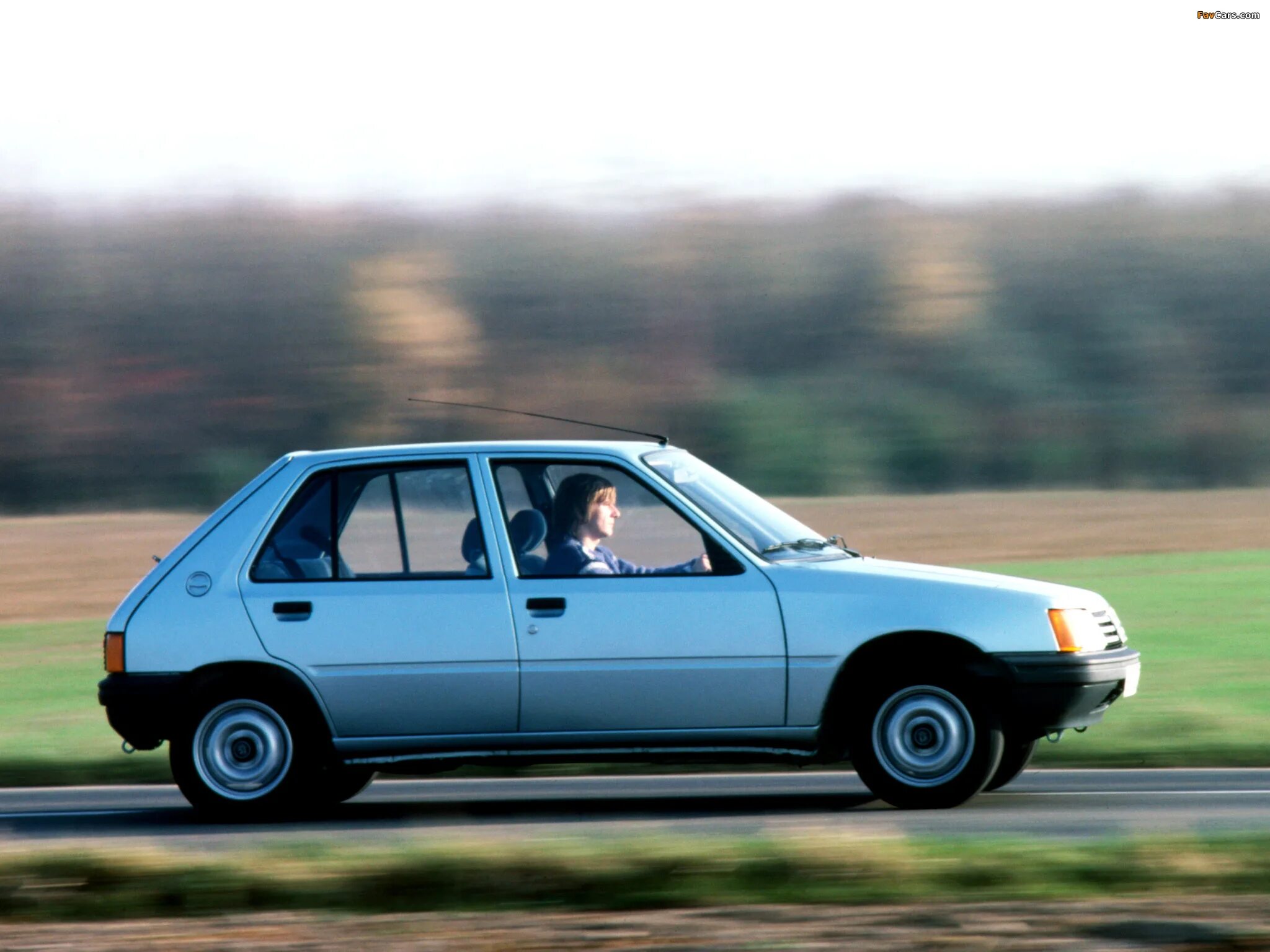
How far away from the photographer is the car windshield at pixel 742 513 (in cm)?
796

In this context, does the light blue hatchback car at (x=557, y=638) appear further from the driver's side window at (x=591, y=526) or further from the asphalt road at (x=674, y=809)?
the asphalt road at (x=674, y=809)

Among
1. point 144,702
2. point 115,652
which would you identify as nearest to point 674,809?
point 144,702

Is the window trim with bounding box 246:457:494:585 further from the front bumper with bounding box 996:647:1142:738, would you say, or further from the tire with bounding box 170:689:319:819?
the front bumper with bounding box 996:647:1142:738

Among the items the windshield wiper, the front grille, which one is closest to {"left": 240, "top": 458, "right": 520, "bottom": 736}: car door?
the windshield wiper

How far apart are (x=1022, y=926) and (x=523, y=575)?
10.8ft

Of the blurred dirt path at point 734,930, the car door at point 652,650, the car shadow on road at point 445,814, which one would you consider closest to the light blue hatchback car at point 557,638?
the car door at point 652,650

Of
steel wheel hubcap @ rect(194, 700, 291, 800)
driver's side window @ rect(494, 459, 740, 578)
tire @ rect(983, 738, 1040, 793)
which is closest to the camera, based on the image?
driver's side window @ rect(494, 459, 740, 578)

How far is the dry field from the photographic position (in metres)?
23.2

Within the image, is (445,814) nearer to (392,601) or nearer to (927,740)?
(392,601)

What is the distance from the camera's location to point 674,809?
328 inches

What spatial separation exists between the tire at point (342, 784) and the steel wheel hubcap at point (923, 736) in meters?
2.31

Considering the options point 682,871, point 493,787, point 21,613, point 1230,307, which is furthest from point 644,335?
point 682,871

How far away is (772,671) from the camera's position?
7664 mm

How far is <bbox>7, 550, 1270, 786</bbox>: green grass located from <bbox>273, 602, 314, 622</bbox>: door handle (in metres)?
3.13
